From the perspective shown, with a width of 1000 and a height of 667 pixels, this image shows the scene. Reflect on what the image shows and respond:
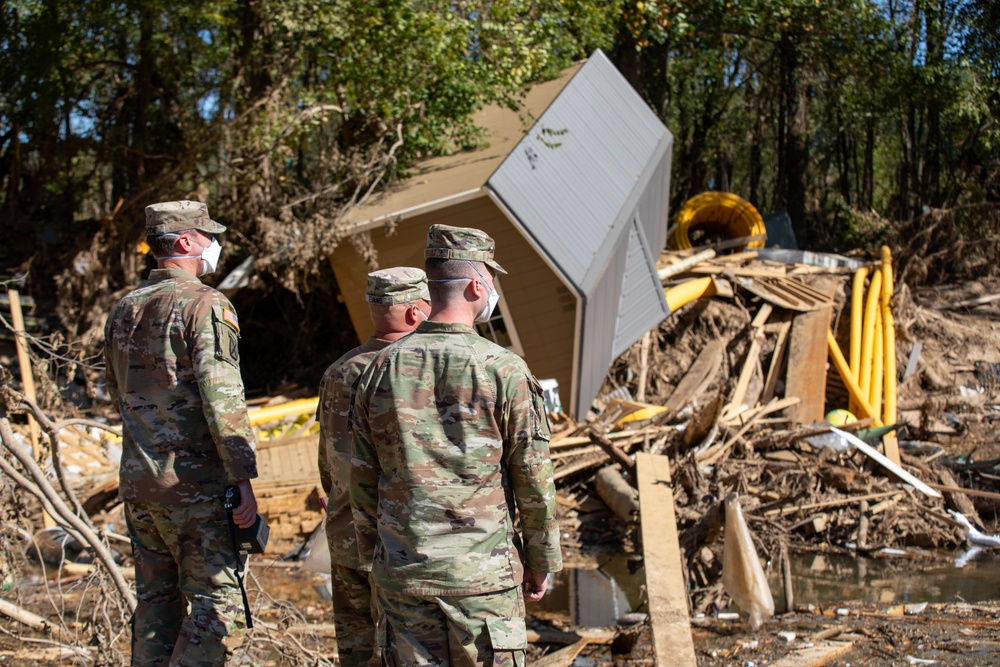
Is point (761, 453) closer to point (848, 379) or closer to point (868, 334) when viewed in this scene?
point (848, 379)

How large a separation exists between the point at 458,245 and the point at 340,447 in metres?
1.32

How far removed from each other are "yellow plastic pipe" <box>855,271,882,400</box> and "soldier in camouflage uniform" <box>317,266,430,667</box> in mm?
8606

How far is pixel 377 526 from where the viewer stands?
2.94 metres

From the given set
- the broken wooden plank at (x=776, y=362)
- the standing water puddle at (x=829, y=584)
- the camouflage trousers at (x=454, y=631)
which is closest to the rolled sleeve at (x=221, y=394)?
the camouflage trousers at (x=454, y=631)

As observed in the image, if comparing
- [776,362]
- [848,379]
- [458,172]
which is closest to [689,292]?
[776,362]

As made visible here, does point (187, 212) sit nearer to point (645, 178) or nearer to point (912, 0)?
point (645, 178)

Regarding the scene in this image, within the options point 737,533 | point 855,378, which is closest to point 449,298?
point 737,533

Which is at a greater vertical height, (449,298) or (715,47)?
(715,47)

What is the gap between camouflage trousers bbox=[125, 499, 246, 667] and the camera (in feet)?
11.5

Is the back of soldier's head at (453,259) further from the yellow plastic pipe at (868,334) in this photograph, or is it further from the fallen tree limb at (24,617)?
the yellow plastic pipe at (868,334)

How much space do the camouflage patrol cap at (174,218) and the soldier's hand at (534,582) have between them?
1913 millimetres

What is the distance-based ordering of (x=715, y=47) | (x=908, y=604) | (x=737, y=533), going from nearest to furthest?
(x=737, y=533), (x=908, y=604), (x=715, y=47)

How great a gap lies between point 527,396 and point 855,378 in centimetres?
938

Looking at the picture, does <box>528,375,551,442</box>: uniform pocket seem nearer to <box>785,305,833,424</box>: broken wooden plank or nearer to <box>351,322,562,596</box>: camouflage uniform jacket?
<box>351,322,562,596</box>: camouflage uniform jacket
